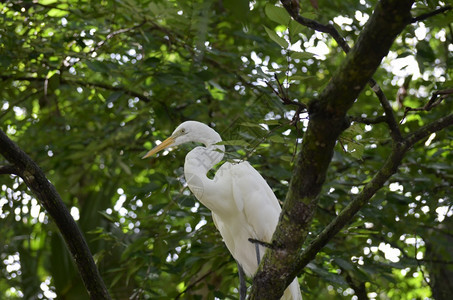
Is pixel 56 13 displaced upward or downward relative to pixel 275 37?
downward

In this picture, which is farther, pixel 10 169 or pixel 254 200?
pixel 254 200

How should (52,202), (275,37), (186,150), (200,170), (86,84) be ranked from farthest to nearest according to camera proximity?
(86,84)
(186,150)
(200,170)
(52,202)
(275,37)

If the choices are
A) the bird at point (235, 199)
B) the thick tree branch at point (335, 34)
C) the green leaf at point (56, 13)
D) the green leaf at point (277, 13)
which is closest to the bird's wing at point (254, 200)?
the bird at point (235, 199)

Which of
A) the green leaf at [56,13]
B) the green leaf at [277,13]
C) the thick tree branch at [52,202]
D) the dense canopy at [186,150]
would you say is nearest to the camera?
the green leaf at [277,13]

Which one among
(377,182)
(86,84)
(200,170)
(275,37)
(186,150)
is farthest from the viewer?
(86,84)

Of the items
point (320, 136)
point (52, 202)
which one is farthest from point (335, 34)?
point (52, 202)

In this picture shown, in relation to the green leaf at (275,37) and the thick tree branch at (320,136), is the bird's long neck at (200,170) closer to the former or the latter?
the thick tree branch at (320,136)

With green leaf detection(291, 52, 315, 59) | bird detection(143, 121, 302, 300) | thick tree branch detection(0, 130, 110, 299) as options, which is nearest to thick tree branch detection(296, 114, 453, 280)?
green leaf detection(291, 52, 315, 59)

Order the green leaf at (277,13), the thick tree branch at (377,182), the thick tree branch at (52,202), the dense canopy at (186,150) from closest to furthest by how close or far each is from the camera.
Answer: the green leaf at (277,13)
the thick tree branch at (377,182)
the thick tree branch at (52,202)
the dense canopy at (186,150)

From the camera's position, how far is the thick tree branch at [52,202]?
1977 mm

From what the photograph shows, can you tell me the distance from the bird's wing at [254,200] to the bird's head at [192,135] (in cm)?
22

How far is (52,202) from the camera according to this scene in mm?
1990

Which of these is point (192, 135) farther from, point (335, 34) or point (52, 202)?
point (335, 34)

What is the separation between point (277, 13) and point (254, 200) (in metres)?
1.73
